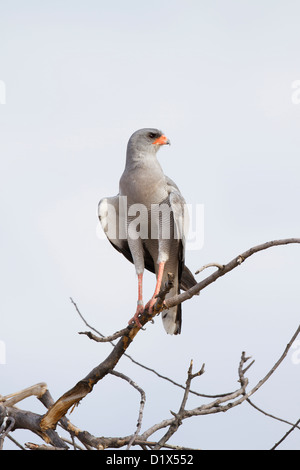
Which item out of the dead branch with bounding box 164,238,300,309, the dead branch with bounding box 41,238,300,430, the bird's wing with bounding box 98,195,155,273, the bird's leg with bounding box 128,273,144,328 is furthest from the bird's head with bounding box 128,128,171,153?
the dead branch with bounding box 164,238,300,309

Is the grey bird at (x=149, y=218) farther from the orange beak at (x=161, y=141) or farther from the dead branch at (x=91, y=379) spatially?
the dead branch at (x=91, y=379)

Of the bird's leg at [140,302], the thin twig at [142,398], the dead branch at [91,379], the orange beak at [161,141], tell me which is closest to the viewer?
the thin twig at [142,398]

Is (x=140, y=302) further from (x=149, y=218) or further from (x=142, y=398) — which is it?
(x=142, y=398)

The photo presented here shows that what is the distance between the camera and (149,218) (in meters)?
7.03

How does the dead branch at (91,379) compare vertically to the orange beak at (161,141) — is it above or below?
below

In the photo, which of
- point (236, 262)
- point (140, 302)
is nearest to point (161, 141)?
point (140, 302)

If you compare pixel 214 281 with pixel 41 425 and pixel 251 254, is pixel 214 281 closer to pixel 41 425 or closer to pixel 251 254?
pixel 251 254

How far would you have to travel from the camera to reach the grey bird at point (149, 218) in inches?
273

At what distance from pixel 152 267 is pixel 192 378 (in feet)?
9.30

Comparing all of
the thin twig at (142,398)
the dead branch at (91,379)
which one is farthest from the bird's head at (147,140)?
the thin twig at (142,398)

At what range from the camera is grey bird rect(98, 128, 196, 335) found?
6938 mm

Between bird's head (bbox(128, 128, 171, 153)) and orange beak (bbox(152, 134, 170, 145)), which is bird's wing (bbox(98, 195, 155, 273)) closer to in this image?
bird's head (bbox(128, 128, 171, 153))

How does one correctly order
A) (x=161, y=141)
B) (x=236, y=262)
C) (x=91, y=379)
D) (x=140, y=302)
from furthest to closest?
(x=161, y=141) < (x=140, y=302) < (x=91, y=379) < (x=236, y=262)
